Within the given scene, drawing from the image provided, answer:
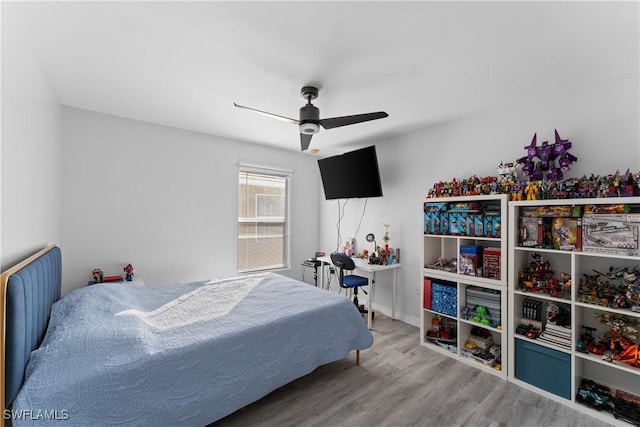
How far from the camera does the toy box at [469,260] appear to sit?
268 cm

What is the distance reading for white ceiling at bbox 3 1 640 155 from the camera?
1.50 m

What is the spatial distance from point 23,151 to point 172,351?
57.9 inches

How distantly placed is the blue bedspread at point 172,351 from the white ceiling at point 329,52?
5.70ft

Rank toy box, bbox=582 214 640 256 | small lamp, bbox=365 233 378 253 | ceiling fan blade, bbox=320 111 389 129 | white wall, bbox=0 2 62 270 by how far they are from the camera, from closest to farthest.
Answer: white wall, bbox=0 2 62 270 → toy box, bbox=582 214 640 256 → ceiling fan blade, bbox=320 111 389 129 → small lamp, bbox=365 233 378 253

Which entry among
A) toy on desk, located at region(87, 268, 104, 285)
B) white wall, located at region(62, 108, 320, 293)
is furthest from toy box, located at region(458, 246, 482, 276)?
toy on desk, located at region(87, 268, 104, 285)

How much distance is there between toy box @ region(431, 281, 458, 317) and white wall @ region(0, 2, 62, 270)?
330cm

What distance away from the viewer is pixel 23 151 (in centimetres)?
162

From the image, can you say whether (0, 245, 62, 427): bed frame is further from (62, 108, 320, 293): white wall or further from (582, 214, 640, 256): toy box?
(582, 214, 640, 256): toy box

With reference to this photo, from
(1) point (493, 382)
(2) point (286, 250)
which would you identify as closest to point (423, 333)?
(1) point (493, 382)

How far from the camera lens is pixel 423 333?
9.93ft

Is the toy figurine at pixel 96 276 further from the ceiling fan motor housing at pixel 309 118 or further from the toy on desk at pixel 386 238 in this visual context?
the toy on desk at pixel 386 238

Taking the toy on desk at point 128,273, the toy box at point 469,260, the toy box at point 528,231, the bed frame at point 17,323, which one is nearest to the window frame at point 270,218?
the toy on desk at point 128,273

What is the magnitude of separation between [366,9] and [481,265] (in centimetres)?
246

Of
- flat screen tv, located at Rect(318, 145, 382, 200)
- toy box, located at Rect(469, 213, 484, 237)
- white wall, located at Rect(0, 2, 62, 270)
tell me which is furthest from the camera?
flat screen tv, located at Rect(318, 145, 382, 200)
